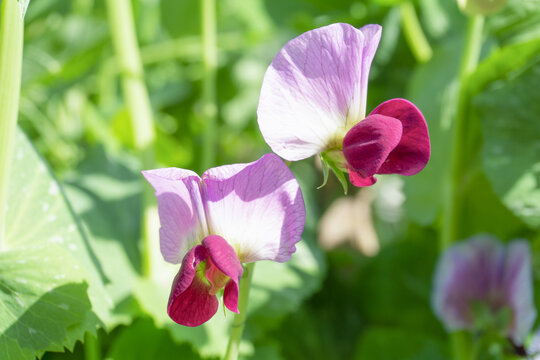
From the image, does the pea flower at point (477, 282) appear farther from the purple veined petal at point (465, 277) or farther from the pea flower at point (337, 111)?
the pea flower at point (337, 111)

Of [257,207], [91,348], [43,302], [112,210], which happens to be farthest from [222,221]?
[112,210]

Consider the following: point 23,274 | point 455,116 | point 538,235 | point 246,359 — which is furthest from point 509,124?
point 23,274

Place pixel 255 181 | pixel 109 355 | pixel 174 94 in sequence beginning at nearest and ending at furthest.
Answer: pixel 255 181
pixel 109 355
pixel 174 94

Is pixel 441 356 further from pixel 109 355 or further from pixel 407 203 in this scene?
pixel 109 355

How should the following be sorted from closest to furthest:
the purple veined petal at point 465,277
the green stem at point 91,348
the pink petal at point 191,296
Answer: the pink petal at point 191,296
the green stem at point 91,348
the purple veined petal at point 465,277

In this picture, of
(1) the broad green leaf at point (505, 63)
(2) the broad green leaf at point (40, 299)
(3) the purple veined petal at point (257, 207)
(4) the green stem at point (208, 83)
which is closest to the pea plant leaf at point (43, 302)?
(2) the broad green leaf at point (40, 299)

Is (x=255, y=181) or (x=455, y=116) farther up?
(x=255, y=181)

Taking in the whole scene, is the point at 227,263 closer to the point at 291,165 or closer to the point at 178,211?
the point at 178,211
